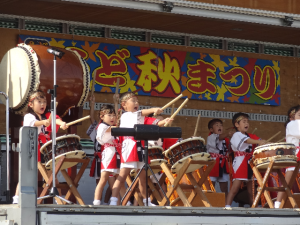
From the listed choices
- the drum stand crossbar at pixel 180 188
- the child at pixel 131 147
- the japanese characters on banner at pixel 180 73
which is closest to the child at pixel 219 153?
the japanese characters on banner at pixel 180 73

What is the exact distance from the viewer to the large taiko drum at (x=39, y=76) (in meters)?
6.90

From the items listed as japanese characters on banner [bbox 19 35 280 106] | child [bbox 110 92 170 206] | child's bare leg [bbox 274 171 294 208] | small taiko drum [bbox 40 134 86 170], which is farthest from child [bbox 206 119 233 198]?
small taiko drum [bbox 40 134 86 170]

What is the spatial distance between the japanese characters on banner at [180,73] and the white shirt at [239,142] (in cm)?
196

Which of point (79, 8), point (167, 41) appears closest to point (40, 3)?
point (79, 8)

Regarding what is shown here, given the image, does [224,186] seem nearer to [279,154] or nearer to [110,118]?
[279,154]

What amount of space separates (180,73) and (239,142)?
2246mm

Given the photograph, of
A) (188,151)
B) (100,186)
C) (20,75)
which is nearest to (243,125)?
(188,151)

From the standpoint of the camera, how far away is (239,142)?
7.49 metres

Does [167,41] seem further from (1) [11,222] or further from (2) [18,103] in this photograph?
(1) [11,222]

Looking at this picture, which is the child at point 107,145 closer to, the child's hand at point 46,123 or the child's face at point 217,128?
the child's hand at point 46,123

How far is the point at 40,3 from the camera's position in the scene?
7.72 m

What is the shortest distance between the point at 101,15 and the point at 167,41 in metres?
1.42

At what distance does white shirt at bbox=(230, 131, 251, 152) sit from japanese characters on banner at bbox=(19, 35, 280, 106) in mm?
1960

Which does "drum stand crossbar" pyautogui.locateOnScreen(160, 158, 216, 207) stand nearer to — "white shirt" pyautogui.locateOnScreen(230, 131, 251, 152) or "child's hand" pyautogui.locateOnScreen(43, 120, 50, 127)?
"white shirt" pyautogui.locateOnScreen(230, 131, 251, 152)
